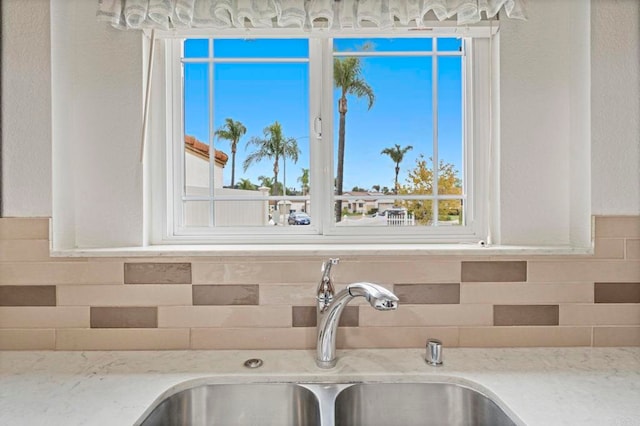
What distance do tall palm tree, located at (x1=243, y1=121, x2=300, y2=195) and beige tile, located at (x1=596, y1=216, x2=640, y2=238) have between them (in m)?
1.04

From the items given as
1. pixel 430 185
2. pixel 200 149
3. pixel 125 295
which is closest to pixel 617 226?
pixel 430 185

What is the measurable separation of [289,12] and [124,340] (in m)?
1.17

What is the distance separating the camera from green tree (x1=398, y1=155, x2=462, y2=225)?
4.39 ft

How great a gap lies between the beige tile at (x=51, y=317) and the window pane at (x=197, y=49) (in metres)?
0.97

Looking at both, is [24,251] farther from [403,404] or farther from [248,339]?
[403,404]

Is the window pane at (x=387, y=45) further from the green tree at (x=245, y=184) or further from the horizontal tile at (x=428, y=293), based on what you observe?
the horizontal tile at (x=428, y=293)

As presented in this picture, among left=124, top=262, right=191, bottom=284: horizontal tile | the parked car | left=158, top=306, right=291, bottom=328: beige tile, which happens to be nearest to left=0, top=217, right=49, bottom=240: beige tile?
left=124, top=262, right=191, bottom=284: horizontal tile

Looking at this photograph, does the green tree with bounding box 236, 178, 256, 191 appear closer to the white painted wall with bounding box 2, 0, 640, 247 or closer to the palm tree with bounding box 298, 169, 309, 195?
the palm tree with bounding box 298, 169, 309, 195

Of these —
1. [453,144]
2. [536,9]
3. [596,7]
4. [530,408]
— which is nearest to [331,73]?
[453,144]

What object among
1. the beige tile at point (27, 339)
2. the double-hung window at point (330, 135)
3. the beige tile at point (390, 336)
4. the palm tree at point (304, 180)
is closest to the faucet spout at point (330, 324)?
the beige tile at point (390, 336)

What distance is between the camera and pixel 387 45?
4.36 ft

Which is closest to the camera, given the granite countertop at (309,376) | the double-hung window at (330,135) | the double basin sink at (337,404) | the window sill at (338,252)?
the granite countertop at (309,376)

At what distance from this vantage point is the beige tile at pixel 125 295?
3.64ft

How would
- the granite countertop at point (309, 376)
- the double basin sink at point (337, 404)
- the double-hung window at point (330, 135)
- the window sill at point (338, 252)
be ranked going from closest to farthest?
the granite countertop at point (309, 376)
the double basin sink at point (337, 404)
the window sill at point (338, 252)
the double-hung window at point (330, 135)
